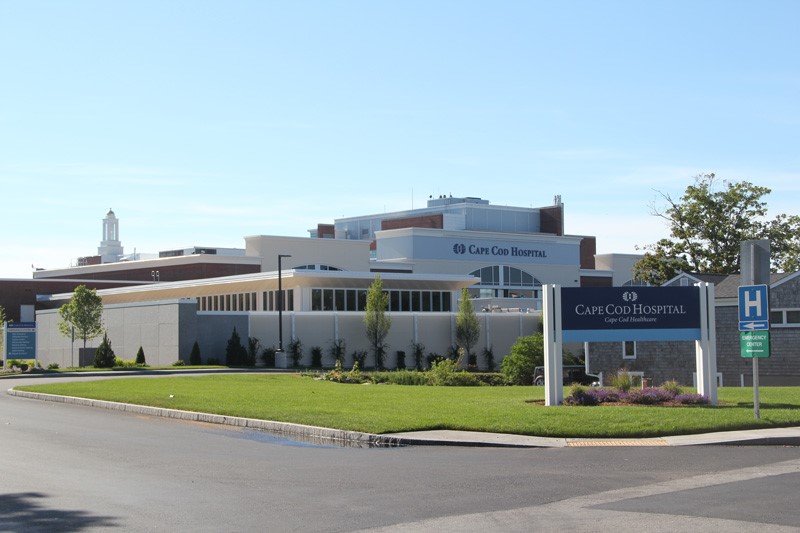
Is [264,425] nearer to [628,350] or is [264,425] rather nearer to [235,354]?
[628,350]

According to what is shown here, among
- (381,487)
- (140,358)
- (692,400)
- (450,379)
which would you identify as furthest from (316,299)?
(381,487)

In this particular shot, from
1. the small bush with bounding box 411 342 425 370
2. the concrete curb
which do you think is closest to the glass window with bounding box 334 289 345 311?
the small bush with bounding box 411 342 425 370

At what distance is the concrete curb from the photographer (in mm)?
18109

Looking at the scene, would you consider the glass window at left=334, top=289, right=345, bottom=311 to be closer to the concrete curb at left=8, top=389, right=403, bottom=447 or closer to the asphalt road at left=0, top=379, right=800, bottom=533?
the concrete curb at left=8, top=389, right=403, bottom=447

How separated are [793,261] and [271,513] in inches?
2548

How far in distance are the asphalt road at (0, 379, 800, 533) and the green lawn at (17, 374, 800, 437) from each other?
1.78 metres

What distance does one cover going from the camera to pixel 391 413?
21688mm

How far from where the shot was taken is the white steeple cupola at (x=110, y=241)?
107 metres

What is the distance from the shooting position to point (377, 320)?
204ft

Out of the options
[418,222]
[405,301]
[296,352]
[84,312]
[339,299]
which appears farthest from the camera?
[418,222]

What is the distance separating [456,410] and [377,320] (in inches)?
1586

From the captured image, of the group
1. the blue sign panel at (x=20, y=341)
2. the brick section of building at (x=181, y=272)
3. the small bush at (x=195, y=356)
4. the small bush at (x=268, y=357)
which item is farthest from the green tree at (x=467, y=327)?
the blue sign panel at (x=20, y=341)

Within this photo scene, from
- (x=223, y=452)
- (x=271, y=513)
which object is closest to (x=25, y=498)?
(x=271, y=513)

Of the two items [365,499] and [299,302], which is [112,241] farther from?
[365,499]
